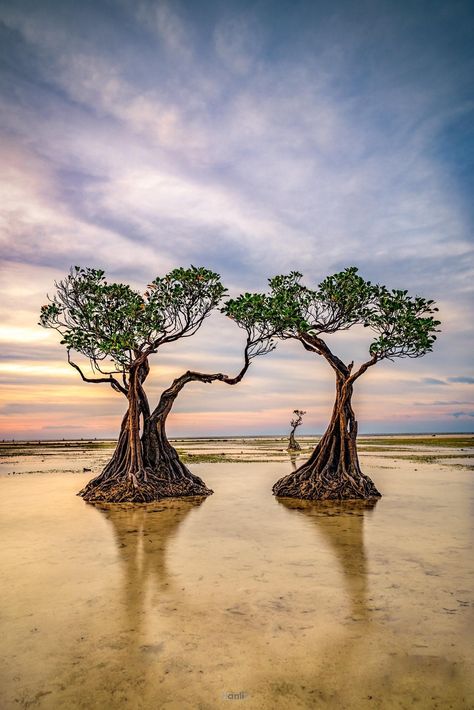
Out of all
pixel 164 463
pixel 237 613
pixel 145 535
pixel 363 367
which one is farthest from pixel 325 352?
pixel 237 613

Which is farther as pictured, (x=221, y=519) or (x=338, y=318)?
(x=338, y=318)

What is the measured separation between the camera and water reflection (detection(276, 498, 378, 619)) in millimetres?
7984

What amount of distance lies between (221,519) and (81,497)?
7.94 meters

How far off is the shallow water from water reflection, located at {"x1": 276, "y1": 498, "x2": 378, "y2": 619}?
0.06 metres

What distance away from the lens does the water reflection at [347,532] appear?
798cm

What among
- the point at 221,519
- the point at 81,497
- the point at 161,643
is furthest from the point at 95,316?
the point at 161,643

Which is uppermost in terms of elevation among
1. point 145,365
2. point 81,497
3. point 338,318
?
point 338,318

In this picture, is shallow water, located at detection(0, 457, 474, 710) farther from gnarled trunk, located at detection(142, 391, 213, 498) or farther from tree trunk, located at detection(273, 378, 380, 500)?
gnarled trunk, located at detection(142, 391, 213, 498)

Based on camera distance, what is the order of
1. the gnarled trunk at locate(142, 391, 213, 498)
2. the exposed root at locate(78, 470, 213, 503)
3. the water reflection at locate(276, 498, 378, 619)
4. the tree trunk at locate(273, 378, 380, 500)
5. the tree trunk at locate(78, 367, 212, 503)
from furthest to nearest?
1. the gnarled trunk at locate(142, 391, 213, 498)
2. the tree trunk at locate(273, 378, 380, 500)
3. the tree trunk at locate(78, 367, 212, 503)
4. the exposed root at locate(78, 470, 213, 503)
5. the water reflection at locate(276, 498, 378, 619)

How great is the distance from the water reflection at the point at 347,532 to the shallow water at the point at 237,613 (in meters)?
0.06

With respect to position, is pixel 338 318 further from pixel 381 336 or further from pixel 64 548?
pixel 64 548

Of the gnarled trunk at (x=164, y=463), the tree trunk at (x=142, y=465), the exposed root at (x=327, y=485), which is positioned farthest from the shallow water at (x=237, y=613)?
the gnarled trunk at (x=164, y=463)

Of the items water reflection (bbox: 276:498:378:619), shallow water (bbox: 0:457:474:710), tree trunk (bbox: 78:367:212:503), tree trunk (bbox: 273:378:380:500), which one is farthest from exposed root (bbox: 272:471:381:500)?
shallow water (bbox: 0:457:474:710)

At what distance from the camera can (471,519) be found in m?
14.3
